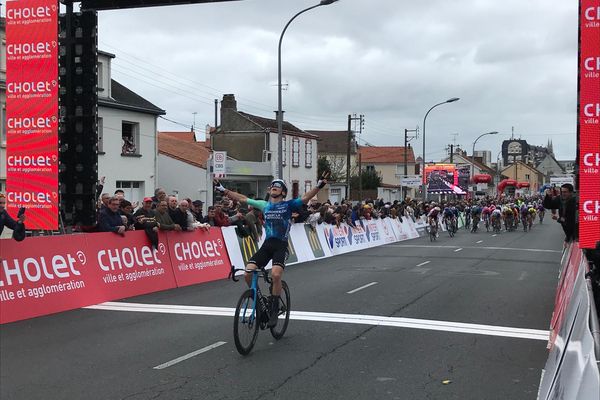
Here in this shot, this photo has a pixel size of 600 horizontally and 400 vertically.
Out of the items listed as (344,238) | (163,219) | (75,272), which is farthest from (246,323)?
(344,238)

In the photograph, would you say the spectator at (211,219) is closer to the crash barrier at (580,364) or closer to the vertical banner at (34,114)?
the vertical banner at (34,114)

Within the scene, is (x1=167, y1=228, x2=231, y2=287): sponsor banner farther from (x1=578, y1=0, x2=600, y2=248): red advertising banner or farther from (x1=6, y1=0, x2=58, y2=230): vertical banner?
(x1=578, y1=0, x2=600, y2=248): red advertising banner

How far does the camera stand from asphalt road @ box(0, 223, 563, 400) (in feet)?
18.8

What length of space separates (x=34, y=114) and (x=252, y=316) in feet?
20.7

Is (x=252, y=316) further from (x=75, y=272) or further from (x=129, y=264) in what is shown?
(x=129, y=264)

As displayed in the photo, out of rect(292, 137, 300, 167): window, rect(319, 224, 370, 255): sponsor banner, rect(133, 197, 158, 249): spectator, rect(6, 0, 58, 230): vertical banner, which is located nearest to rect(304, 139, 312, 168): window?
rect(292, 137, 300, 167): window

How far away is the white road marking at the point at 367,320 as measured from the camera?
8.18 metres

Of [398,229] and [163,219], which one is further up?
[163,219]

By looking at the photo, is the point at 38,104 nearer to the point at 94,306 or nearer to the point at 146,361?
the point at 94,306

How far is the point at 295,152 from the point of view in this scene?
54.5 metres

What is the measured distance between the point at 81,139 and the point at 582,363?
952cm

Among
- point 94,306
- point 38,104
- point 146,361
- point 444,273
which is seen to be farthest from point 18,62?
point 444,273

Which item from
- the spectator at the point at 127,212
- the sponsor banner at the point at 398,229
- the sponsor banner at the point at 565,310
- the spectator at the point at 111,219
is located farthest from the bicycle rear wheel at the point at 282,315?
the sponsor banner at the point at 398,229

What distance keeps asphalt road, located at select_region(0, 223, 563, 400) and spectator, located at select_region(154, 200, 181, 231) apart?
4.41ft
